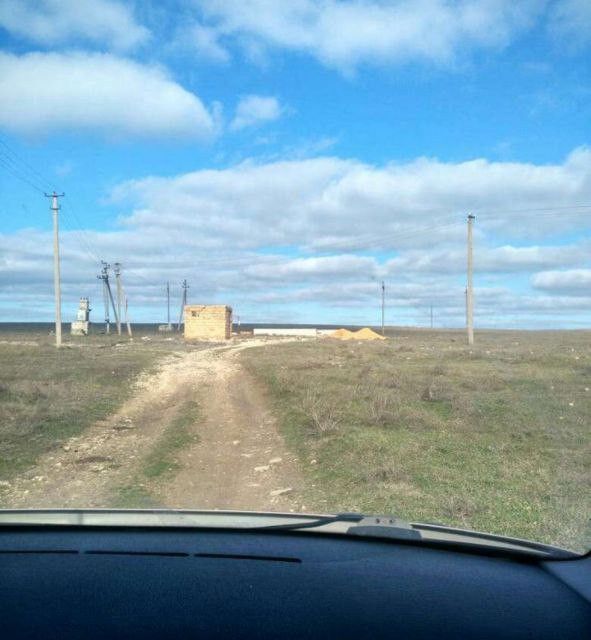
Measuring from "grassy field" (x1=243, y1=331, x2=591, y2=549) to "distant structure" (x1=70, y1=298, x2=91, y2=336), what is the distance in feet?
180

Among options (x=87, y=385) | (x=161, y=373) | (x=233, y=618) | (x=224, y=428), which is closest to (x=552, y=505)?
(x=233, y=618)

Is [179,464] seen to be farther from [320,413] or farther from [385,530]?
[385,530]

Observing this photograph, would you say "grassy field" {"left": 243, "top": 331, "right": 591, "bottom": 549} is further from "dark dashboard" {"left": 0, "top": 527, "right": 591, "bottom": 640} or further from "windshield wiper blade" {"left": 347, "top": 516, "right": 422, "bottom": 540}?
"dark dashboard" {"left": 0, "top": 527, "right": 591, "bottom": 640}

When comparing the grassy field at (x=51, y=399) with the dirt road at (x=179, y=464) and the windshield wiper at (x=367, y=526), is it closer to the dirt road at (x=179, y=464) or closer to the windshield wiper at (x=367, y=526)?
the dirt road at (x=179, y=464)

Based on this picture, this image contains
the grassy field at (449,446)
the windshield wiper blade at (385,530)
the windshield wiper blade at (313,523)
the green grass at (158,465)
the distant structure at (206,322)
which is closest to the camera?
the windshield wiper blade at (385,530)

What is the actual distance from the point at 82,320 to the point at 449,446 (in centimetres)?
6992

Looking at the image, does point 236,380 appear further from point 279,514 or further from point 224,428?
point 279,514

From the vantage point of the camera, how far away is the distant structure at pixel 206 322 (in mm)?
56844

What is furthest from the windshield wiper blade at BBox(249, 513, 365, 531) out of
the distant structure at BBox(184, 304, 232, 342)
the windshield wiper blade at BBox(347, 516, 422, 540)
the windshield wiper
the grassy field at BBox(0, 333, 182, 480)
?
the distant structure at BBox(184, 304, 232, 342)

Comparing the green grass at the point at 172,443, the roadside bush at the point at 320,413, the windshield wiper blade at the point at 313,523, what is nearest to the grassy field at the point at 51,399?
the green grass at the point at 172,443

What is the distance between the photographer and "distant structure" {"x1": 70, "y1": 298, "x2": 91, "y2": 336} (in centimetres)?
7412

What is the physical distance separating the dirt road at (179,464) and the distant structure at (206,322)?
124 feet

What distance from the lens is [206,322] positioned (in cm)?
5700

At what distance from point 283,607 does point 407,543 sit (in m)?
1.13
